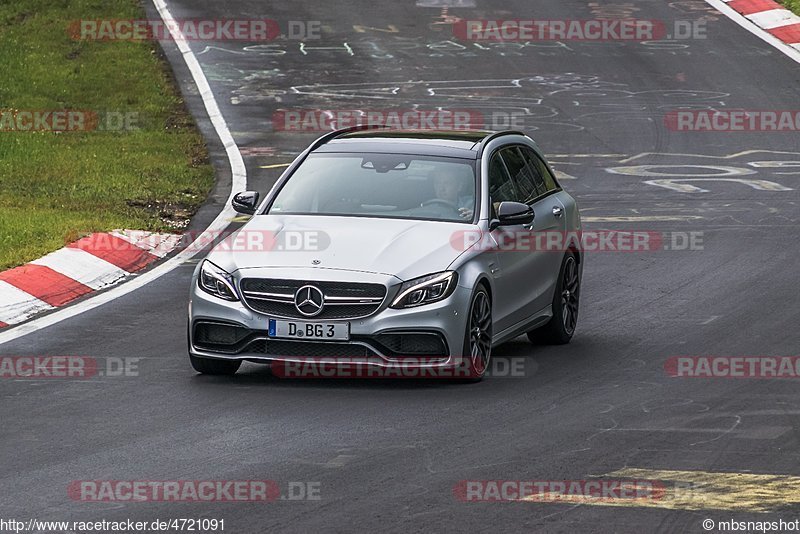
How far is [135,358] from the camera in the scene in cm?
1190

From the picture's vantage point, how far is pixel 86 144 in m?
23.3

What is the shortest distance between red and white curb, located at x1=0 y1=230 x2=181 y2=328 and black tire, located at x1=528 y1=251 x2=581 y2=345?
4.08m

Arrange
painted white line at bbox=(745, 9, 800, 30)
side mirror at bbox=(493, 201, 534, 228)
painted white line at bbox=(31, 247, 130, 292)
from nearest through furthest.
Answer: side mirror at bbox=(493, 201, 534, 228), painted white line at bbox=(31, 247, 130, 292), painted white line at bbox=(745, 9, 800, 30)

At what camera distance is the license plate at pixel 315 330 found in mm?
10648

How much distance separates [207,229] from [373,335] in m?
7.60

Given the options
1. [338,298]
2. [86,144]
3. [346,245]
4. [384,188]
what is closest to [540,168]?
[384,188]

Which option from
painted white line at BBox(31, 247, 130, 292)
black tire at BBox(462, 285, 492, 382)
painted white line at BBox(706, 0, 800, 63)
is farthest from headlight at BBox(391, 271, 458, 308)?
painted white line at BBox(706, 0, 800, 63)

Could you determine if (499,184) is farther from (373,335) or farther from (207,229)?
(207,229)

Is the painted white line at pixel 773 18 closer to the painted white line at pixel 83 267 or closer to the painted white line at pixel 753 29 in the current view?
the painted white line at pixel 753 29

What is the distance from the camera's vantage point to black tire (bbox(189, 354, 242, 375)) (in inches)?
440

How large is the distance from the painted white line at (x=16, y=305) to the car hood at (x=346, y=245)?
266cm

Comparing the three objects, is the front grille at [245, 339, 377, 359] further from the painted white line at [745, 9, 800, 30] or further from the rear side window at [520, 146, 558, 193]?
the painted white line at [745, 9, 800, 30]

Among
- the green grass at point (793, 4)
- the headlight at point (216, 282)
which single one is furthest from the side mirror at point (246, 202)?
the green grass at point (793, 4)

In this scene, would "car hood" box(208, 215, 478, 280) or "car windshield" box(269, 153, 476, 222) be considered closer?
"car hood" box(208, 215, 478, 280)
